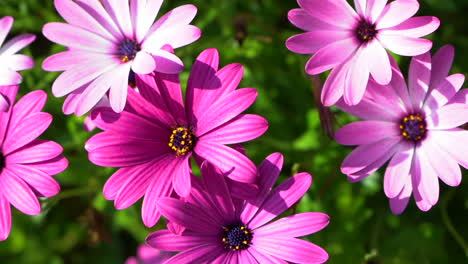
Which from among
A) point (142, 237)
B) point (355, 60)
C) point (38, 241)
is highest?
point (355, 60)

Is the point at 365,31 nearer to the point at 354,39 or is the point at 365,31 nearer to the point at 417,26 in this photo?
the point at 354,39

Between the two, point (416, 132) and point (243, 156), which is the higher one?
point (416, 132)

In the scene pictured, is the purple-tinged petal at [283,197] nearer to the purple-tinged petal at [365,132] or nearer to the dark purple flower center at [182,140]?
the purple-tinged petal at [365,132]

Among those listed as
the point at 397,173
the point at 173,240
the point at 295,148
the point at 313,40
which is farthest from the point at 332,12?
the point at 295,148

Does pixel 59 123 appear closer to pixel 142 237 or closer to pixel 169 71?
pixel 142 237

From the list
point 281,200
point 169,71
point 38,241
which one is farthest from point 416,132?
point 38,241

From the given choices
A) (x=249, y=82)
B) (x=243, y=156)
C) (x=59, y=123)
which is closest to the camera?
(x=243, y=156)
